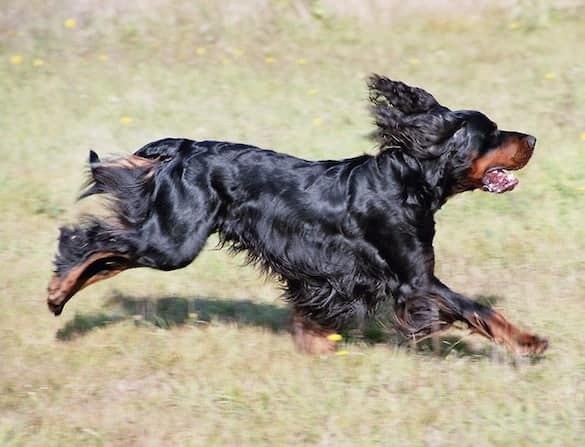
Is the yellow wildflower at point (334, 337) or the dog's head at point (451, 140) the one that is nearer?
the dog's head at point (451, 140)

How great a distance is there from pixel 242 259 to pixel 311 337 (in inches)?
66.7

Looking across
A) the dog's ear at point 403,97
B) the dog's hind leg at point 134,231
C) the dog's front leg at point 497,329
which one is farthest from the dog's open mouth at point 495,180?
the dog's hind leg at point 134,231

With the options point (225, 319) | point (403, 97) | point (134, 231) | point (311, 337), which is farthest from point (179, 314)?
point (403, 97)

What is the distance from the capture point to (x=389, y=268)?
5406mm

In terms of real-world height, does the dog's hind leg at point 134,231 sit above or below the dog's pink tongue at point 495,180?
below

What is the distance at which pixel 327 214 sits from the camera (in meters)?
5.46

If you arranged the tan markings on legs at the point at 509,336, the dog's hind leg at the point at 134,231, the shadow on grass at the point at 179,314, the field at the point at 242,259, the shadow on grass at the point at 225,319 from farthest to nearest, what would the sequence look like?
1. the shadow on grass at the point at 179,314
2. the shadow on grass at the point at 225,319
3. the dog's hind leg at the point at 134,231
4. the tan markings on legs at the point at 509,336
5. the field at the point at 242,259

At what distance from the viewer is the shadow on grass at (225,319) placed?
18.3 ft

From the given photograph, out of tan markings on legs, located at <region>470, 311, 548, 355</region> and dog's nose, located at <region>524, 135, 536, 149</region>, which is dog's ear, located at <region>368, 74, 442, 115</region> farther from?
tan markings on legs, located at <region>470, 311, 548, 355</region>

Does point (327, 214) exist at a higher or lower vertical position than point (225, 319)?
higher

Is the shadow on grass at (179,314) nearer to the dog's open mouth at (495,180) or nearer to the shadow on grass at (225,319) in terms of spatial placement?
the shadow on grass at (225,319)

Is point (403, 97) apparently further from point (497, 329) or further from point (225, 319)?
point (225, 319)

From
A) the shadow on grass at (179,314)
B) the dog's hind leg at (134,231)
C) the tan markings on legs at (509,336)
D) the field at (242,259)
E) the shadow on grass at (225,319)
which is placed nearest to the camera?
the field at (242,259)

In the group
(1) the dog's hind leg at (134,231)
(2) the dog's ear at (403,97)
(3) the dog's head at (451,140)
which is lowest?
(1) the dog's hind leg at (134,231)
